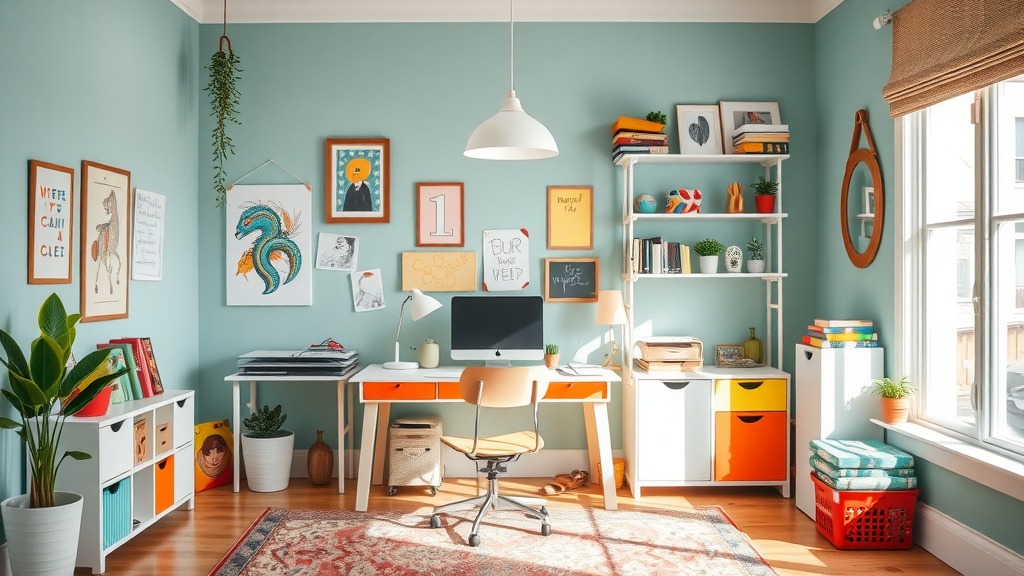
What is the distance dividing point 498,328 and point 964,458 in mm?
2282

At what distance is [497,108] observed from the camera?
166 inches

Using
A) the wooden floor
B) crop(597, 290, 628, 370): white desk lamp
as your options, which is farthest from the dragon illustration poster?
crop(597, 290, 628, 370): white desk lamp

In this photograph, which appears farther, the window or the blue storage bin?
the blue storage bin

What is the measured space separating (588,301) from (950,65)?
2154mm

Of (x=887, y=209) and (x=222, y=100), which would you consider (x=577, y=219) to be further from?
(x=222, y=100)

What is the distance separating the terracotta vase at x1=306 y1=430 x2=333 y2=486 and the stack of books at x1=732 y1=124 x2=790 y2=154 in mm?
2952

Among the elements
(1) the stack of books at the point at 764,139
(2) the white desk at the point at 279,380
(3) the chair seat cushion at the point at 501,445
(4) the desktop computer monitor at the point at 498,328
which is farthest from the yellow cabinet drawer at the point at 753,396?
(2) the white desk at the point at 279,380

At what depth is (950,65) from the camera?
2.81 meters

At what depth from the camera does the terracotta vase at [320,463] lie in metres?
3.99

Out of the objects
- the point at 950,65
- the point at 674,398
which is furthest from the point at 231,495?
the point at 950,65

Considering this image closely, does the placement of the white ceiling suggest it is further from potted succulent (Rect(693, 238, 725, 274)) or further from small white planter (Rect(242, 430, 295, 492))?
small white planter (Rect(242, 430, 295, 492))

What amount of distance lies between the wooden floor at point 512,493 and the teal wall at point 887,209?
0.33 meters

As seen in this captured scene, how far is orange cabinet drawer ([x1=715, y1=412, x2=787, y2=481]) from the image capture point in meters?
3.81

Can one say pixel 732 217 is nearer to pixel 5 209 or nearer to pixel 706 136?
pixel 706 136
